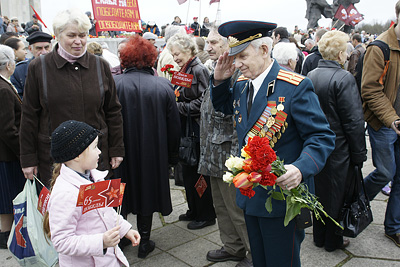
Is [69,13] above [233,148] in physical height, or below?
above

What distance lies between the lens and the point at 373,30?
150ft

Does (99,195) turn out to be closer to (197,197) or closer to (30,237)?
(30,237)

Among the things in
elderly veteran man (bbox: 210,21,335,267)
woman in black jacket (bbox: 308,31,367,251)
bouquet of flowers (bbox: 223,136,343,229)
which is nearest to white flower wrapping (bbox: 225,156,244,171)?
bouquet of flowers (bbox: 223,136,343,229)

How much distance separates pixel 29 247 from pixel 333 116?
2.78m

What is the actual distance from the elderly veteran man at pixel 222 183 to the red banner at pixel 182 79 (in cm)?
47

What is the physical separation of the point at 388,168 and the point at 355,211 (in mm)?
658

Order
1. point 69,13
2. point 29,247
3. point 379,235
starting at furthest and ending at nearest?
point 379,235, point 69,13, point 29,247

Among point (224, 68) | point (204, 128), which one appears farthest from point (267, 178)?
point (204, 128)

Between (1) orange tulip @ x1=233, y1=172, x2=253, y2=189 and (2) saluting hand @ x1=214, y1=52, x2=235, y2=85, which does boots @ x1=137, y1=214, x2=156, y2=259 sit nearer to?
(2) saluting hand @ x1=214, y1=52, x2=235, y2=85

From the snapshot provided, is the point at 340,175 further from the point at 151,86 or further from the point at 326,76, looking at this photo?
the point at 151,86

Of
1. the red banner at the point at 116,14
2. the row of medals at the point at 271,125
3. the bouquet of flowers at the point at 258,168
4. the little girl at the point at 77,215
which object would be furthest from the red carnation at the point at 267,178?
the red banner at the point at 116,14

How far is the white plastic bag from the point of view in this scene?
2.80m

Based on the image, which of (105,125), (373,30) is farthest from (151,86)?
(373,30)

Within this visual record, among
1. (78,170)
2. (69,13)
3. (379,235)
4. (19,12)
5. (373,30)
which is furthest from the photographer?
(373,30)
